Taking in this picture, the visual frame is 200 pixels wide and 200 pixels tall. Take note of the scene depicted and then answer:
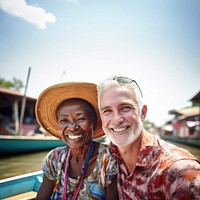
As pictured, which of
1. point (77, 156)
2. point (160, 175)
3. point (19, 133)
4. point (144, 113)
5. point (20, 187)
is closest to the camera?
point (160, 175)

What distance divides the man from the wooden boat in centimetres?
899

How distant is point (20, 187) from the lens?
3.25 metres

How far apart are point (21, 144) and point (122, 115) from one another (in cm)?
1010

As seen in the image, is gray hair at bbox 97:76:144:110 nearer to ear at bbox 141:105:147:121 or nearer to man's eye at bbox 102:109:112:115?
ear at bbox 141:105:147:121

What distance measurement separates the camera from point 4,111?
1723 centimetres

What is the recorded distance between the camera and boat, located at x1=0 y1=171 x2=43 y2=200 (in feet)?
9.80

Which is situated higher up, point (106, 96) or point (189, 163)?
point (106, 96)

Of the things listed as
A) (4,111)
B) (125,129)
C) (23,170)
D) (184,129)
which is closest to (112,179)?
(125,129)

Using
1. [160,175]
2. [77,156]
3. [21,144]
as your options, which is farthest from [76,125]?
[21,144]

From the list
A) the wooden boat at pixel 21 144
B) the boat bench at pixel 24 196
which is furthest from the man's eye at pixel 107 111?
the wooden boat at pixel 21 144

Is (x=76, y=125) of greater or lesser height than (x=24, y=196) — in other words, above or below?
above

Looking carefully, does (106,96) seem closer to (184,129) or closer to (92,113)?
(92,113)

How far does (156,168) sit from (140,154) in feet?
→ 0.64

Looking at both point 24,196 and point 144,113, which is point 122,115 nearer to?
point 144,113
